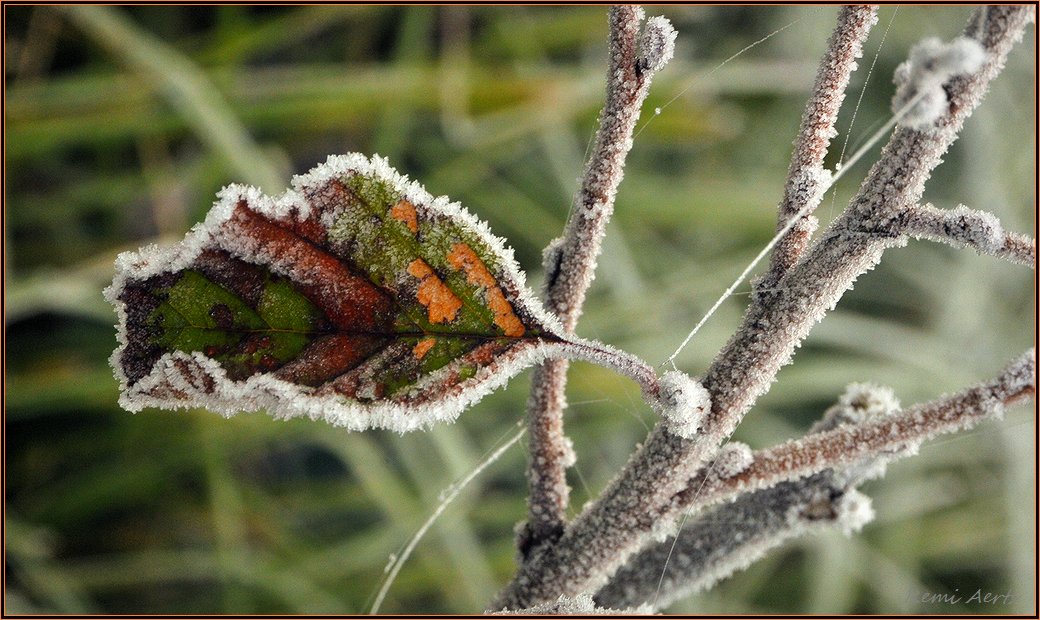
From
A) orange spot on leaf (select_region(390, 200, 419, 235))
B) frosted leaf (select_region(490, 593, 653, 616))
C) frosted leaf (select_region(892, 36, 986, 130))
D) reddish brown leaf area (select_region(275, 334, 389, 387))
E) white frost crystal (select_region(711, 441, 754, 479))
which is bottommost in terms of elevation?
frosted leaf (select_region(490, 593, 653, 616))

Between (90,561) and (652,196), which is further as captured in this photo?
(652,196)

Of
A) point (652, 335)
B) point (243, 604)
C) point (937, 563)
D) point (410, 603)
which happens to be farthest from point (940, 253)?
point (243, 604)

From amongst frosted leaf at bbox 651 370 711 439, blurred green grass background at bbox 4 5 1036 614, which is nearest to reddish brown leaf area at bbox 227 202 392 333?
frosted leaf at bbox 651 370 711 439

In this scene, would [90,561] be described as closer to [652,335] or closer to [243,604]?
[243,604]

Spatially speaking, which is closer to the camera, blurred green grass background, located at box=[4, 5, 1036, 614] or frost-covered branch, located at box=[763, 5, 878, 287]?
frost-covered branch, located at box=[763, 5, 878, 287]

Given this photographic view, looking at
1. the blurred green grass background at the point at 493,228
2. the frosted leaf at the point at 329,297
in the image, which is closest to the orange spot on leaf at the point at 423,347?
the frosted leaf at the point at 329,297

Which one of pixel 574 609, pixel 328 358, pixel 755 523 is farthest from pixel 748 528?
pixel 328 358

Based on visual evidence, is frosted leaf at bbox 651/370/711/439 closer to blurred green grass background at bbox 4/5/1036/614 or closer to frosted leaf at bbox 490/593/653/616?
frosted leaf at bbox 490/593/653/616
